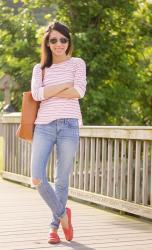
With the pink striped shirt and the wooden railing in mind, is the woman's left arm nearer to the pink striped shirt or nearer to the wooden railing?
the pink striped shirt

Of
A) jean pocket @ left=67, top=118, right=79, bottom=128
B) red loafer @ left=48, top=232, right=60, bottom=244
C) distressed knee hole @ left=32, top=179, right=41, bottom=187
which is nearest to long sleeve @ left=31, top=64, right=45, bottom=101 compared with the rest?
jean pocket @ left=67, top=118, right=79, bottom=128

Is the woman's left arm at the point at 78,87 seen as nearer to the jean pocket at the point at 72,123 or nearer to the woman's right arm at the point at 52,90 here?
the woman's right arm at the point at 52,90

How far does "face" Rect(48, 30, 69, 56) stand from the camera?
190 inches

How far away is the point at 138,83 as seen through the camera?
12.1 m

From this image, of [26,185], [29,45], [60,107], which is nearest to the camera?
[60,107]

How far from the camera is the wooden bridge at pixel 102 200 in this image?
516 centimetres

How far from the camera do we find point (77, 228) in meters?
5.73

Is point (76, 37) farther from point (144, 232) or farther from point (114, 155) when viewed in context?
point (144, 232)

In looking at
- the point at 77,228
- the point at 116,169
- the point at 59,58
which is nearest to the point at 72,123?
the point at 59,58

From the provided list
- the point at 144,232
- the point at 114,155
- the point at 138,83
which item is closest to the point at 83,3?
the point at 138,83

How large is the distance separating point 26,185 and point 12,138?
3.02 feet

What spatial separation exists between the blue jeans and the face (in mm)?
525

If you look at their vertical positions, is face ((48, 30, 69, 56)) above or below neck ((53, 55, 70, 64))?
above

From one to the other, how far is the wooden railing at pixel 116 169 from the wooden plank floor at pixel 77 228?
0.16 meters
